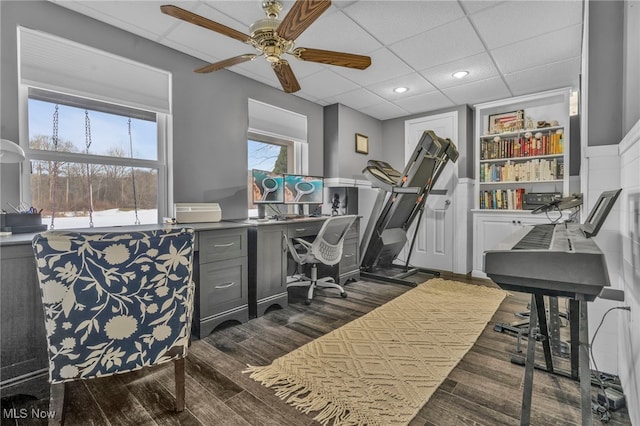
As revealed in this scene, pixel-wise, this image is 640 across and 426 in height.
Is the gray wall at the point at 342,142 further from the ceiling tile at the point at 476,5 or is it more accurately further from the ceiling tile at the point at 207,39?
the ceiling tile at the point at 476,5

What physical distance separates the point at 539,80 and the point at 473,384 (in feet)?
11.7

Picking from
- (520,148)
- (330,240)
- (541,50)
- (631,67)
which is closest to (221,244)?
(330,240)

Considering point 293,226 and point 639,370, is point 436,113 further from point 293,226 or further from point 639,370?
point 639,370

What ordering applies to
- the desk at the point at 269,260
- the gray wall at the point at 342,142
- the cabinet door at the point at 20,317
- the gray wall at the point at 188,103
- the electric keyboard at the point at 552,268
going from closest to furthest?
the electric keyboard at the point at 552,268 → the cabinet door at the point at 20,317 → the gray wall at the point at 188,103 → the desk at the point at 269,260 → the gray wall at the point at 342,142

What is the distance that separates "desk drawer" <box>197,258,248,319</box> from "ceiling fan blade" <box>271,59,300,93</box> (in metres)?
1.57

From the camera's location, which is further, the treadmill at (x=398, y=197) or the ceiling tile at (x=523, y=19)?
the treadmill at (x=398, y=197)

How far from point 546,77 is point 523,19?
4.85ft

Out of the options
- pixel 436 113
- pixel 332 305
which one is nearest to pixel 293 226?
pixel 332 305

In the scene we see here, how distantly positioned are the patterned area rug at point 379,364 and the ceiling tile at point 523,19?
2.49 meters

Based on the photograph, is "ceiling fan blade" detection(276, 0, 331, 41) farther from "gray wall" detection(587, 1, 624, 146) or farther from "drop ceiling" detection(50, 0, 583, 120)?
"gray wall" detection(587, 1, 624, 146)

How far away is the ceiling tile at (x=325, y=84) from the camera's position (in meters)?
3.44

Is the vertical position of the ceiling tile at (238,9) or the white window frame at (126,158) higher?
the ceiling tile at (238,9)

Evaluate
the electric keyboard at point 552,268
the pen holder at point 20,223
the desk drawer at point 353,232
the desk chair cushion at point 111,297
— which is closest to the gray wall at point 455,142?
the desk drawer at point 353,232

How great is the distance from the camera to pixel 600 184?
1.82 meters
